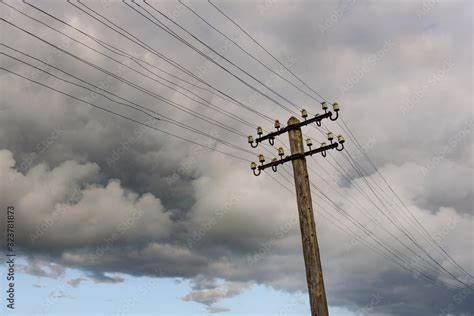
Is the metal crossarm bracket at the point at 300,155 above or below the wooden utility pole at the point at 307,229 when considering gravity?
above

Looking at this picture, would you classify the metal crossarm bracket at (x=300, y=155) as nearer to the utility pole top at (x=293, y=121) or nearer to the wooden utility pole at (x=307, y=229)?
the wooden utility pole at (x=307, y=229)

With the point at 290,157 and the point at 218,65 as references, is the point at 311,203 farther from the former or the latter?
the point at 218,65

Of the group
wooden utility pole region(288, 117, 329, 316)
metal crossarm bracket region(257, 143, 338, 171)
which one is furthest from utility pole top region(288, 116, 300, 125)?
metal crossarm bracket region(257, 143, 338, 171)

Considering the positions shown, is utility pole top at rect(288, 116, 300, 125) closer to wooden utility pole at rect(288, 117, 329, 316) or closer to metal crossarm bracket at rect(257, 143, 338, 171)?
wooden utility pole at rect(288, 117, 329, 316)

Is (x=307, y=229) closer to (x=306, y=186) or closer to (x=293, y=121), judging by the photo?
(x=306, y=186)

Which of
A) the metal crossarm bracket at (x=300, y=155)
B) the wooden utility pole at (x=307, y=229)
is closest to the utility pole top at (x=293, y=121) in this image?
the wooden utility pole at (x=307, y=229)

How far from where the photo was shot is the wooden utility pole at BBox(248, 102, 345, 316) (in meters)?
10.8

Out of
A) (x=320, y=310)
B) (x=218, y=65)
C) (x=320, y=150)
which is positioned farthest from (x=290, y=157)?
(x=320, y=310)

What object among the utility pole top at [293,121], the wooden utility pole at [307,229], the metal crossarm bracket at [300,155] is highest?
the utility pole top at [293,121]

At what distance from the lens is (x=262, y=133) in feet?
45.7

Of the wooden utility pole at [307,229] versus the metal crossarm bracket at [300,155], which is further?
the metal crossarm bracket at [300,155]

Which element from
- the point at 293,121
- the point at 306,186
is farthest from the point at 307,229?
the point at 293,121

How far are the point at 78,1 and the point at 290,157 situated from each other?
7.40m

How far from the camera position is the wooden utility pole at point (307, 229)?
1071 cm
